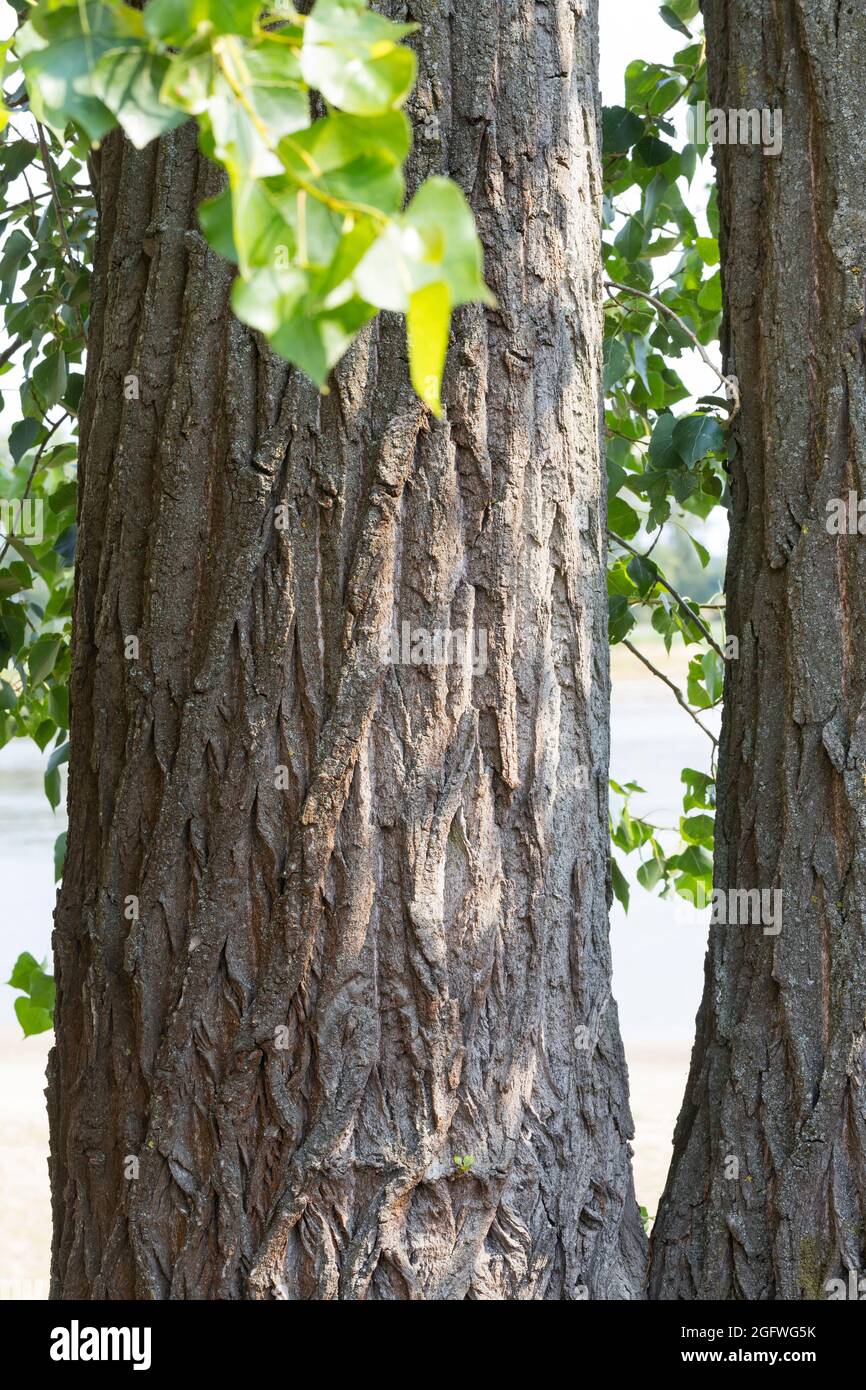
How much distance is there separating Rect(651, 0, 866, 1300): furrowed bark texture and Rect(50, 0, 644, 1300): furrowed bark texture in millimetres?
174

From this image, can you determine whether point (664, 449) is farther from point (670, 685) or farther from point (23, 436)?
point (23, 436)

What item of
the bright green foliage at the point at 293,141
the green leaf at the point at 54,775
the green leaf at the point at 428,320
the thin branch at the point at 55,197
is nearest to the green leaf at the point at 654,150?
the thin branch at the point at 55,197

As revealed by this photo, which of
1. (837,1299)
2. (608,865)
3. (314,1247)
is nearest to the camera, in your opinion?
(314,1247)

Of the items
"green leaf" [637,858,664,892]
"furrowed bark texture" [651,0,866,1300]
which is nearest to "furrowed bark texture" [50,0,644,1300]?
"furrowed bark texture" [651,0,866,1300]

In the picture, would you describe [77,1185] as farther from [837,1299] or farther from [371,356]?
[371,356]

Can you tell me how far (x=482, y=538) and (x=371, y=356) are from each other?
9.9 inches

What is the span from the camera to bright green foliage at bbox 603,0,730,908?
7.11ft

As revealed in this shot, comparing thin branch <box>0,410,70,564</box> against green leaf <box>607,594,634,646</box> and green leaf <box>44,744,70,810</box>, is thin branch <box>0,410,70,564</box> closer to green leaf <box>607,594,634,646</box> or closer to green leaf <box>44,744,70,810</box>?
green leaf <box>44,744,70,810</box>

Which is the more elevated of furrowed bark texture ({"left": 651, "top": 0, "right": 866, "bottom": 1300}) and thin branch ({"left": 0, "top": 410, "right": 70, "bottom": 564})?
thin branch ({"left": 0, "top": 410, "right": 70, "bottom": 564})

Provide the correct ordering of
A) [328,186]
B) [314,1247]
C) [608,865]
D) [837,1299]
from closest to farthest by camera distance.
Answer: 1. [328,186]
2. [314,1247]
3. [837,1299]
4. [608,865]

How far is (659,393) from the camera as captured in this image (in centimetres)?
274

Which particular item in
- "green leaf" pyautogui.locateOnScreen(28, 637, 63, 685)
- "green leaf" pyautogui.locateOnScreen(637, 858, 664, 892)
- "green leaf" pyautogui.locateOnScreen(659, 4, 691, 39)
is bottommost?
"green leaf" pyautogui.locateOnScreen(637, 858, 664, 892)
